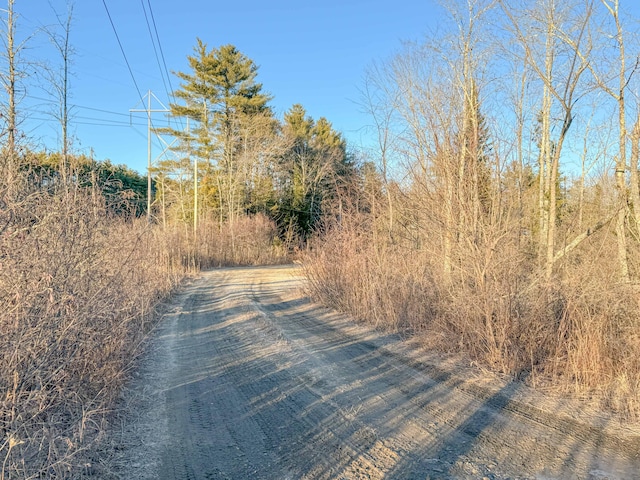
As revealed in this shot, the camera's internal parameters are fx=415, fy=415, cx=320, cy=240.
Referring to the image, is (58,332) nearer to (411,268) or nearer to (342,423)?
(342,423)

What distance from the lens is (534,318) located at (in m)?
5.85

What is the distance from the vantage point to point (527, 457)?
3432 millimetres

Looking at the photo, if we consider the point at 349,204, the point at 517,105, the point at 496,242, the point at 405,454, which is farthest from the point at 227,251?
the point at 405,454

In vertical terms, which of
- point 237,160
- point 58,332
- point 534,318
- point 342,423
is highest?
point 237,160

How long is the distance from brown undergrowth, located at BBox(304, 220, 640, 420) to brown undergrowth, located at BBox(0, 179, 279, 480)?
15.8ft

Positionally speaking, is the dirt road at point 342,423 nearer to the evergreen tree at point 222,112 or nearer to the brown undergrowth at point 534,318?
the brown undergrowth at point 534,318

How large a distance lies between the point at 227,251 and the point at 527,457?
80.0 feet

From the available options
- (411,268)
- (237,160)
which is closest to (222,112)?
(237,160)

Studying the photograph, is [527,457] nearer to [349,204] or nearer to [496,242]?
[496,242]

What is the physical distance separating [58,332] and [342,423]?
272 centimetres

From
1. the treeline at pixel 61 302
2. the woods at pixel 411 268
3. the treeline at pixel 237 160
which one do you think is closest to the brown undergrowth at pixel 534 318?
the woods at pixel 411 268

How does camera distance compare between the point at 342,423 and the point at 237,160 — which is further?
the point at 237,160

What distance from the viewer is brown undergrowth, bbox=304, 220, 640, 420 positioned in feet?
16.2

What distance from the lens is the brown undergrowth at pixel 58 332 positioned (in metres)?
3.00
